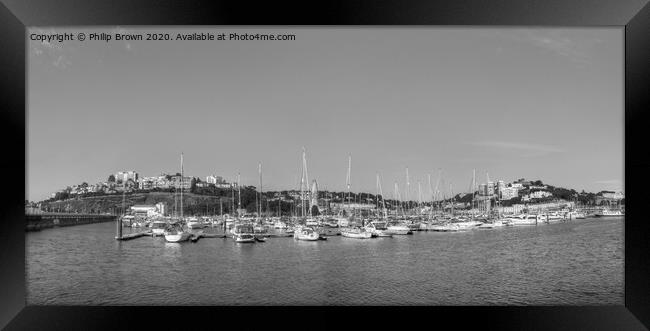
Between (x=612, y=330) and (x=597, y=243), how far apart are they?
74.9 feet

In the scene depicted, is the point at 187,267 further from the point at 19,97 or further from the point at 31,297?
the point at 19,97

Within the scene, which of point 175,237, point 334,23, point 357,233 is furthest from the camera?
point 357,233

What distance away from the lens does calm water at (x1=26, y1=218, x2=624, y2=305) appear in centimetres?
1191

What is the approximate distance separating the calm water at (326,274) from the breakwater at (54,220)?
1656 centimetres

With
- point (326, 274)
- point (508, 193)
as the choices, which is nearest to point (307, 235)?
point (326, 274)

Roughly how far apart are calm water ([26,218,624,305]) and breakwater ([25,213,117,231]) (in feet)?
54.3

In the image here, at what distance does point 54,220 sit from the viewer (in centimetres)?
4278

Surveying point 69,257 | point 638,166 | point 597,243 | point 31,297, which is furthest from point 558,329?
point 597,243

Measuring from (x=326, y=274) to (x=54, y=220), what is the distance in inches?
1433

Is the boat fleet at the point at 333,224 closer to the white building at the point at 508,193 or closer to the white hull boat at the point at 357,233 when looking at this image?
the white hull boat at the point at 357,233

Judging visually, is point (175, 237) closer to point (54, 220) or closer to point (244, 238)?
point (244, 238)

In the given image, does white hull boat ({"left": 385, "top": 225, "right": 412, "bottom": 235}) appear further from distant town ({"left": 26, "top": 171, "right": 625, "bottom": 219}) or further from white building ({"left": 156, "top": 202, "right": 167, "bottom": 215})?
white building ({"left": 156, "top": 202, "right": 167, "bottom": 215})

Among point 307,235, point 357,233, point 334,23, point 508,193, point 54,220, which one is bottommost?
point 54,220

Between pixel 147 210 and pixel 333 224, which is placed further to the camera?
pixel 147 210
